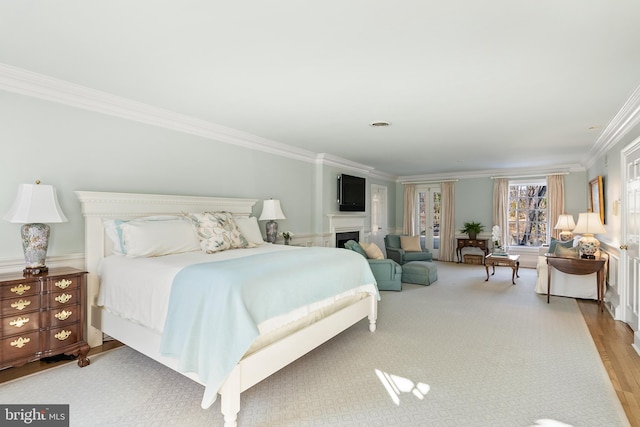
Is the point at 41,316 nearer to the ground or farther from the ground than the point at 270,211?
nearer to the ground

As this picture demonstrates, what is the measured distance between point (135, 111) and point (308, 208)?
319 centimetres

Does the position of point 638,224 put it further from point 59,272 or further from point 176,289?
point 59,272

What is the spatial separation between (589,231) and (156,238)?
5.56 metres

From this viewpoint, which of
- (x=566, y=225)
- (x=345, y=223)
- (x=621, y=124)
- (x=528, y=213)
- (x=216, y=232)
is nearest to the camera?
(x=216, y=232)

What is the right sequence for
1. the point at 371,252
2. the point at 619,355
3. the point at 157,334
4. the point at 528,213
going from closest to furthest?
the point at 157,334, the point at 619,355, the point at 371,252, the point at 528,213

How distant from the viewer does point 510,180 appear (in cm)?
795

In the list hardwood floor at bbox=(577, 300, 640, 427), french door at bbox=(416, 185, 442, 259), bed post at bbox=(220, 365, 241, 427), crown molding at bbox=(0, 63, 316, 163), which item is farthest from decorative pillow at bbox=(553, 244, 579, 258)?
bed post at bbox=(220, 365, 241, 427)

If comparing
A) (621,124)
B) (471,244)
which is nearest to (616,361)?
(621,124)

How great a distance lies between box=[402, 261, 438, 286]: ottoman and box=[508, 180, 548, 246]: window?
3.63 meters

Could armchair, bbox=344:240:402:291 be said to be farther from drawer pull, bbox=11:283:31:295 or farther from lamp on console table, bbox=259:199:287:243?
drawer pull, bbox=11:283:31:295

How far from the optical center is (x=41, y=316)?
2490mm

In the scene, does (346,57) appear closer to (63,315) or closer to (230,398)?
(230,398)

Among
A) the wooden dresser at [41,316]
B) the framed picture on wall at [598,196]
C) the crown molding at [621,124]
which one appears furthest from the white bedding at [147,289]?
the framed picture on wall at [598,196]

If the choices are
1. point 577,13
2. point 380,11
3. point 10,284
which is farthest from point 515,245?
point 10,284
